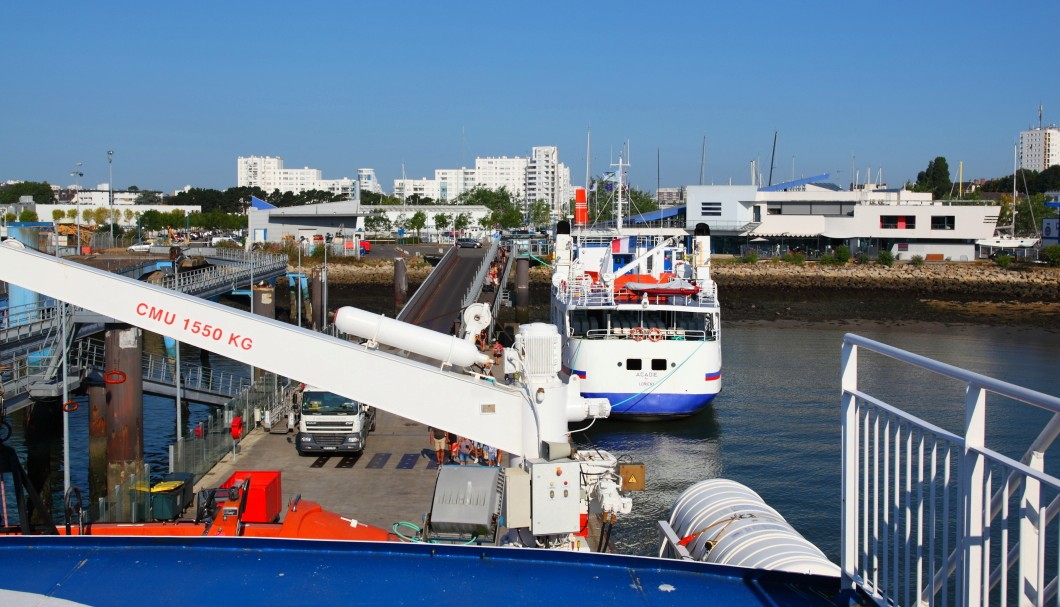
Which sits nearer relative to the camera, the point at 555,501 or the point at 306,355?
the point at 555,501

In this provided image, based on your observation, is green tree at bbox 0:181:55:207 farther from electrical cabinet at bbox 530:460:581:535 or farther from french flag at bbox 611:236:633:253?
electrical cabinet at bbox 530:460:581:535

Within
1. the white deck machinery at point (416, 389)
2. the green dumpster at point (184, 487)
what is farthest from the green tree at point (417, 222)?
the white deck machinery at point (416, 389)

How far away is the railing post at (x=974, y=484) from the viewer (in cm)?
473

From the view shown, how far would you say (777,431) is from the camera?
33062 mm

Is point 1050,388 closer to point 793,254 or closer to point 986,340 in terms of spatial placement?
point 986,340

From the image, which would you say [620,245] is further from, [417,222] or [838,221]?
[417,222]

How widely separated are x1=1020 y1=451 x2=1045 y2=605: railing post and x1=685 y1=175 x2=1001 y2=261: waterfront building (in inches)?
3845

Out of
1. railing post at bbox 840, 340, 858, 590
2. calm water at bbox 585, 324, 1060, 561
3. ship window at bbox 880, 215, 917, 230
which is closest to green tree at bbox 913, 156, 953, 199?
ship window at bbox 880, 215, 917, 230

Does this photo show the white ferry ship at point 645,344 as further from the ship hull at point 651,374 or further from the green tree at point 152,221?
the green tree at point 152,221

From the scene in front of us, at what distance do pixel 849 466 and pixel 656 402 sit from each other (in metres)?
28.4

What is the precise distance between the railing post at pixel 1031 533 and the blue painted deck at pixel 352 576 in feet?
6.39

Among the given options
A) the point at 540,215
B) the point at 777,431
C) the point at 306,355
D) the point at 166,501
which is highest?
the point at 540,215

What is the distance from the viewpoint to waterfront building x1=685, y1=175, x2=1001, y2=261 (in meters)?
95.9

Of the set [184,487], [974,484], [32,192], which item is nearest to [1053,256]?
[184,487]
